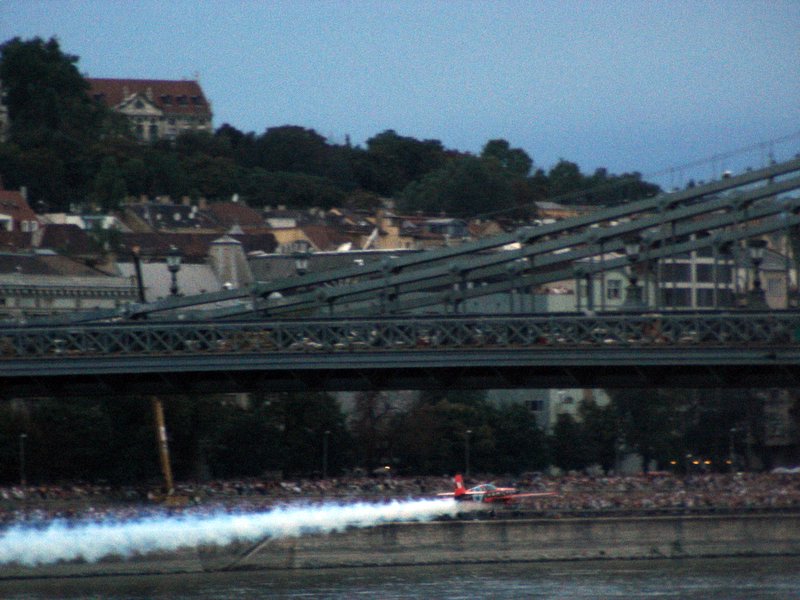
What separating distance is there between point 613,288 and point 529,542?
78.7 ft

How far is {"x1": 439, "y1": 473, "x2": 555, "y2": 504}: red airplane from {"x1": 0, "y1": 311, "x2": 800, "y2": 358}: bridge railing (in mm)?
12467

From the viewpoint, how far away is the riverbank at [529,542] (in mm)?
40000

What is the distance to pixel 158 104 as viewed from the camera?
142 metres

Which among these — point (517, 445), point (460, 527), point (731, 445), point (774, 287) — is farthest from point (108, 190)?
point (460, 527)

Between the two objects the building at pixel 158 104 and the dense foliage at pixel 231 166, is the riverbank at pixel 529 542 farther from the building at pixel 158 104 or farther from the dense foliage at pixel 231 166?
the building at pixel 158 104

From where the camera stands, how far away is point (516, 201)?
105250mm

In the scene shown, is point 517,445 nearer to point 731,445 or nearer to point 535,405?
point 535,405

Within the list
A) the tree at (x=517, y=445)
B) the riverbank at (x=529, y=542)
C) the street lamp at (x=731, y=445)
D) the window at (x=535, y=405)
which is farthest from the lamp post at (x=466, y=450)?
the riverbank at (x=529, y=542)

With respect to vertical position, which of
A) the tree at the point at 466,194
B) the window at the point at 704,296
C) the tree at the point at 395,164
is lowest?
the window at the point at 704,296

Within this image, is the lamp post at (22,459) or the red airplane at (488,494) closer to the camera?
the red airplane at (488,494)

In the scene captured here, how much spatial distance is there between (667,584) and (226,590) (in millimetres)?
9343

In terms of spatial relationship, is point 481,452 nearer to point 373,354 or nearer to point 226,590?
point 226,590

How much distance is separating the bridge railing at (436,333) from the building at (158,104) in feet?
356

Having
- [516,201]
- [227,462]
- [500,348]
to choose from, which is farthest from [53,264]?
[516,201]
